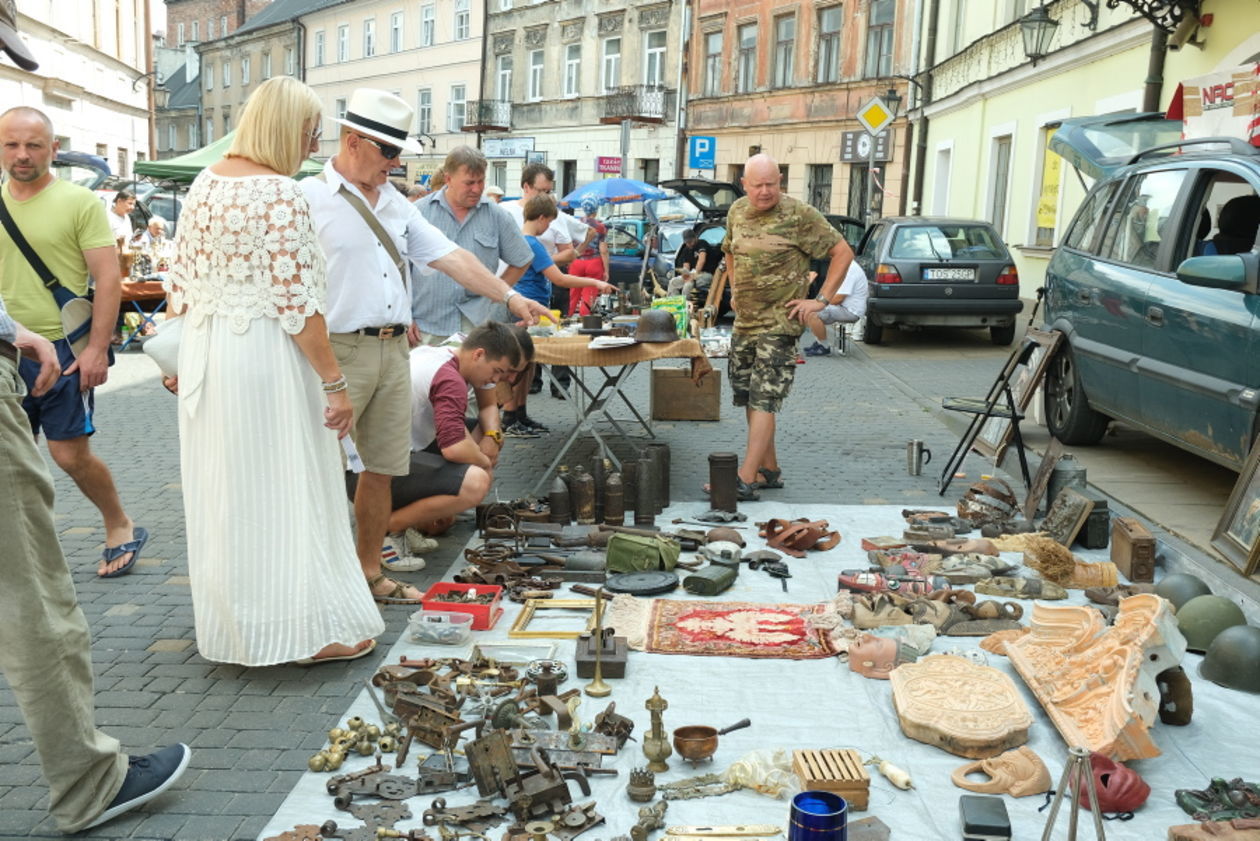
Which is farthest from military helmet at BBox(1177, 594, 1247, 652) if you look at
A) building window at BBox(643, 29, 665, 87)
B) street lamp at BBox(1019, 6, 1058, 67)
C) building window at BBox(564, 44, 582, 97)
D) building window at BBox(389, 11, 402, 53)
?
building window at BBox(389, 11, 402, 53)

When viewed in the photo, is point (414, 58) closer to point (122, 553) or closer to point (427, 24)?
point (427, 24)

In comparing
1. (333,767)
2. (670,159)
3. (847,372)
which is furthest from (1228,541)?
(670,159)

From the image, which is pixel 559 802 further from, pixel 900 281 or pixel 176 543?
pixel 900 281

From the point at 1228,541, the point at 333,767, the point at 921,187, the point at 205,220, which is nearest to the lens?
the point at 333,767

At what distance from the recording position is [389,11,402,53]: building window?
172 ft

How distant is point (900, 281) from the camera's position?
617 inches

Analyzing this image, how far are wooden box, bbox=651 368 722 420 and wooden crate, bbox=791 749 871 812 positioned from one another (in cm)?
615

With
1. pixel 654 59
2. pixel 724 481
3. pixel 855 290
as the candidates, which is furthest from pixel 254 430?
pixel 654 59

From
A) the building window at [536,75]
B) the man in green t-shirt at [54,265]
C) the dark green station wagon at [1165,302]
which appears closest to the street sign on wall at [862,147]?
the dark green station wagon at [1165,302]

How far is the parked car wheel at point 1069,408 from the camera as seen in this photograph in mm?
8609

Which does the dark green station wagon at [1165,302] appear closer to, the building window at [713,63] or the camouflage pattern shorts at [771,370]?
the camouflage pattern shorts at [771,370]

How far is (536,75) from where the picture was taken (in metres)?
45.5

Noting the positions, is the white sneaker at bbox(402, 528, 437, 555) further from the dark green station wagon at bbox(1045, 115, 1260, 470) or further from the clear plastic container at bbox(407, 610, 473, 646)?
the dark green station wagon at bbox(1045, 115, 1260, 470)

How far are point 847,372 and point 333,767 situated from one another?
35.6ft
